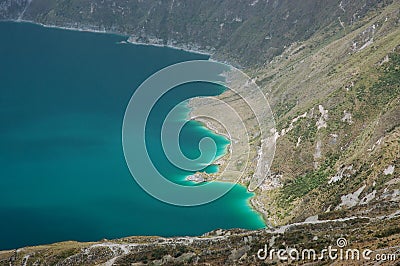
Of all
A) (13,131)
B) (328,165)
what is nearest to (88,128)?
(13,131)

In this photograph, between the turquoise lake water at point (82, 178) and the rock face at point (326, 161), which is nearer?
the rock face at point (326, 161)

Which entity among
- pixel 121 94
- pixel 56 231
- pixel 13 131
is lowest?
pixel 56 231

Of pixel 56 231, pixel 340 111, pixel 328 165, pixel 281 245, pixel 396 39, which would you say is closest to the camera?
pixel 281 245

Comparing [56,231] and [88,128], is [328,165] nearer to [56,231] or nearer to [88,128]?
[56,231]

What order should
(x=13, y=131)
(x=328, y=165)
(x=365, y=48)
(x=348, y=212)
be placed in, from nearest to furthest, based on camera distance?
(x=348, y=212) < (x=328, y=165) < (x=365, y=48) < (x=13, y=131)

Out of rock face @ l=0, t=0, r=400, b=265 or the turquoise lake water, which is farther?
the turquoise lake water

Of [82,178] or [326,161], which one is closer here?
[326,161]

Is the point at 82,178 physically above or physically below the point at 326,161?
above

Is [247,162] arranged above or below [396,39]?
below

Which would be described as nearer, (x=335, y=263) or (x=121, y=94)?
(x=335, y=263)

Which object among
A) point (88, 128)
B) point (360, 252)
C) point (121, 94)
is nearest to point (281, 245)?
point (360, 252)
